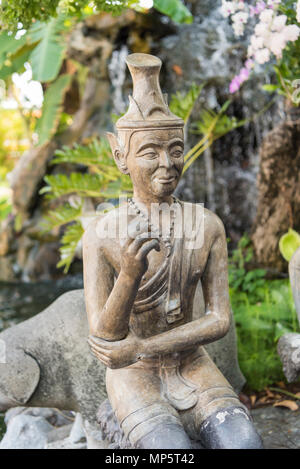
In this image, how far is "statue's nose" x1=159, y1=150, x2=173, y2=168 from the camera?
236cm

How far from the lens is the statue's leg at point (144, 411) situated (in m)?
2.20

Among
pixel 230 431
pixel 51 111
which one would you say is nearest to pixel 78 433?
pixel 230 431

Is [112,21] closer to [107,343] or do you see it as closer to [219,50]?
[219,50]

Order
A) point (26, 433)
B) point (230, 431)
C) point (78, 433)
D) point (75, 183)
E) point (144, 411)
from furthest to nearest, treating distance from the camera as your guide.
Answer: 1. point (75, 183)
2. point (26, 433)
3. point (78, 433)
4. point (144, 411)
5. point (230, 431)

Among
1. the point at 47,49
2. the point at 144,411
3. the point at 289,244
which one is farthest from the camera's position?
the point at 47,49

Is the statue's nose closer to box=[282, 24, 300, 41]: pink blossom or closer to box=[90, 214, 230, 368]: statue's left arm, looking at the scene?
box=[90, 214, 230, 368]: statue's left arm

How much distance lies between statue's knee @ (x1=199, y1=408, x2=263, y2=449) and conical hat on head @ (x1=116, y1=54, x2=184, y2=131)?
46.9 inches

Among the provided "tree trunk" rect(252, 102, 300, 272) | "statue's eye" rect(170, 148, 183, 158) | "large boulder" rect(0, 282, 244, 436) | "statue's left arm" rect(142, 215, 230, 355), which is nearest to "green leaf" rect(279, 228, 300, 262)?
"tree trunk" rect(252, 102, 300, 272)

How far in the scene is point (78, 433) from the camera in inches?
132

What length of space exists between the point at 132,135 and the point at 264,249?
3.09 m

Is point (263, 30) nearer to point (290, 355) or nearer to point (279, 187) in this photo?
point (279, 187)

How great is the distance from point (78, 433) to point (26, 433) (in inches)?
15.2

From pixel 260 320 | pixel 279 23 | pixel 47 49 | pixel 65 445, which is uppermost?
pixel 279 23

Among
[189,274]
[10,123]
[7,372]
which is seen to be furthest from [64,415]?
[10,123]
